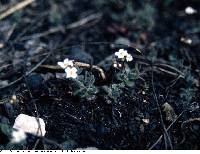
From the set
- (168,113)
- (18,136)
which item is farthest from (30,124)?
(168,113)

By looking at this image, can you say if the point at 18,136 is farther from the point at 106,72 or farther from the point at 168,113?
the point at 168,113

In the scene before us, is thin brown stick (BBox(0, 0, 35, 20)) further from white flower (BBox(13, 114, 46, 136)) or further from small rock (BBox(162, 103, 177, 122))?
small rock (BBox(162, 103, 177, 122))

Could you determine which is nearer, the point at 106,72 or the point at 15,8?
the point at 106,72

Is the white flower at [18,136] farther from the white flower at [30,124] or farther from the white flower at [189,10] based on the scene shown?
the white flower at [189,10]

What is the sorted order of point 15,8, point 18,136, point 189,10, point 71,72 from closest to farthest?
point 18,136
point 71,72
point 15,8
point 189,10

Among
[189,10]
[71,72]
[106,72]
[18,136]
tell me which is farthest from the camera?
[189,10]

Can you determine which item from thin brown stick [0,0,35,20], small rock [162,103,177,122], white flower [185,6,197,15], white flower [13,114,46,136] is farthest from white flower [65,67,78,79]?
white flower [185,6,197,15]

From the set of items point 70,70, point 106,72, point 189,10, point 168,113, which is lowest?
point 168,113
